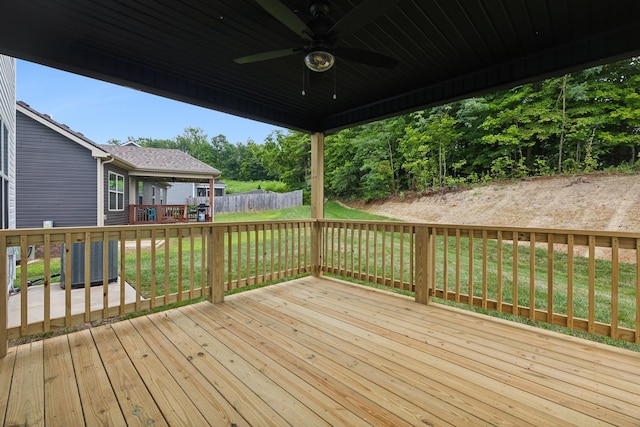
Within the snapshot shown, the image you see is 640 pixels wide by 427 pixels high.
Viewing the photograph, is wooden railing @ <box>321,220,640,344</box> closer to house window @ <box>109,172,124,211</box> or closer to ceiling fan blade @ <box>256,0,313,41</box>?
ceiling fan blade @ <box>256,0,313,41</box>

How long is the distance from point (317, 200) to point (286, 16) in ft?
10.4

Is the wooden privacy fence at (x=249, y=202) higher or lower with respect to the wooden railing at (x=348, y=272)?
higher

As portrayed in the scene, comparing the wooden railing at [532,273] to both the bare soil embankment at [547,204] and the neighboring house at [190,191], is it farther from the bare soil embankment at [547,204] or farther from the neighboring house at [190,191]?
the neighboring house at [190,191]

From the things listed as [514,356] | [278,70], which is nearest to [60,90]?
[278,70]

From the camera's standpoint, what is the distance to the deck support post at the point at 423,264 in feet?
11.0

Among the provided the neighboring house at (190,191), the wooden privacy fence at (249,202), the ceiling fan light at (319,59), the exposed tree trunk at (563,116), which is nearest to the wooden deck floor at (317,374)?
the ceiling fan light at (319,59)

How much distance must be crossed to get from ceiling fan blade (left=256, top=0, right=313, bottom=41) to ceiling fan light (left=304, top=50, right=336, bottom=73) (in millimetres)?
113

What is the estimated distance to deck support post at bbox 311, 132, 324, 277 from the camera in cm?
471

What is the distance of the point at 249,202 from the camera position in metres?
9.91

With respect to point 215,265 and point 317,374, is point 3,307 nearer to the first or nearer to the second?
point 215,265

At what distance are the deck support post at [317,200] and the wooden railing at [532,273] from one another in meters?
0.12

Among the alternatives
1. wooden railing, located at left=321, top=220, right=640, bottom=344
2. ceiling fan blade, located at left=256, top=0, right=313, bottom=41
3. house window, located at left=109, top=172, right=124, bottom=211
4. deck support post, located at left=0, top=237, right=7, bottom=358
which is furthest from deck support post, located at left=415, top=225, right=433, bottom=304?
house window, located at left=109, top=172, right=124, bottom=211

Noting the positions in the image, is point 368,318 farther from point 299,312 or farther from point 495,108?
point 495,108

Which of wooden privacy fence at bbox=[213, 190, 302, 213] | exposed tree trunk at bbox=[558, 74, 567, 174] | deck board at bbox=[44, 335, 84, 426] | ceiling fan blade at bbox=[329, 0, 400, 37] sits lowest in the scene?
deck board at bbox=[44, 335, 84, 426]
